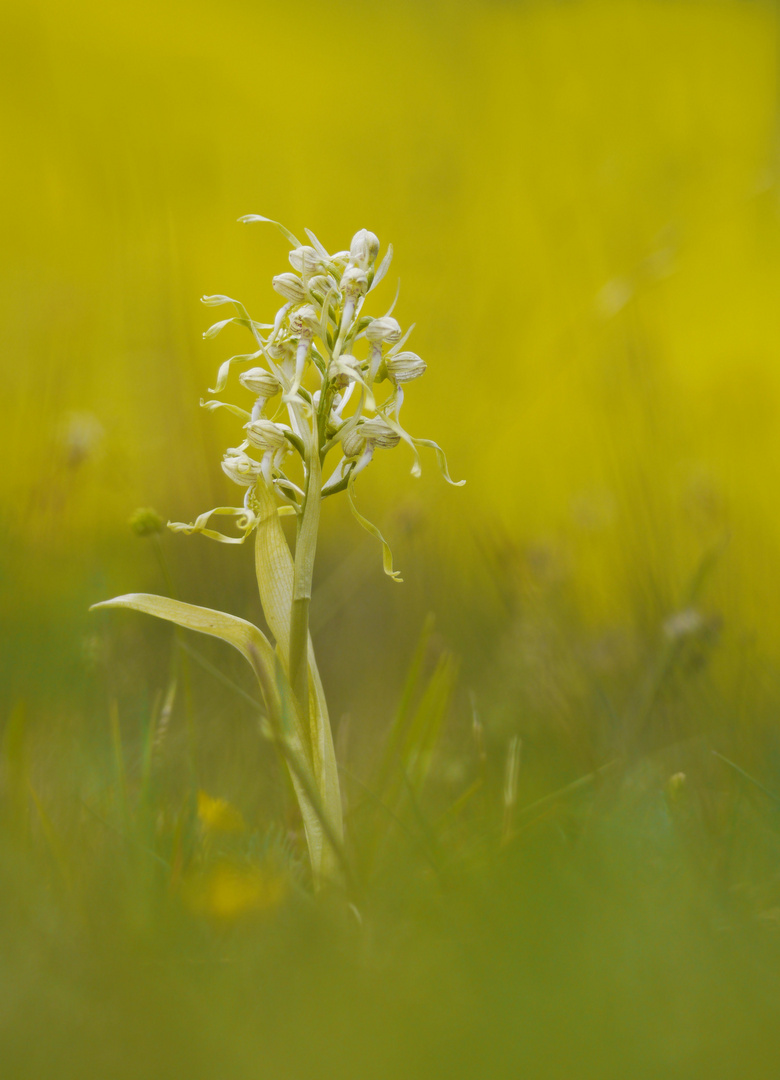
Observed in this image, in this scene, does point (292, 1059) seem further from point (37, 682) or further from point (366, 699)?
point (366, 699)

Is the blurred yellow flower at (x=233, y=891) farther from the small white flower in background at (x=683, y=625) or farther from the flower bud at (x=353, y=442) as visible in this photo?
the small white flower in background at (x=683, y=625)

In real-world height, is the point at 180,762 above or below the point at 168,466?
below

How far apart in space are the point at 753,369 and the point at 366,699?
160 centimetres

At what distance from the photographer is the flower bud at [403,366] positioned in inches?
26.0

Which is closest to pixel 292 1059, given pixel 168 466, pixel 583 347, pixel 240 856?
pixel 240 856

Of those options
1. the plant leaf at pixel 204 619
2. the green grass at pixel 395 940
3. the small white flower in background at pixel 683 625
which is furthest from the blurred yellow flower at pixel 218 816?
the small white flower in background at pixel 683 625

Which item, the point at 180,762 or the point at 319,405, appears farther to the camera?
the point at 180,762

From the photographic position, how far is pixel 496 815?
57cm

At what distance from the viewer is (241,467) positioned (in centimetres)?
66

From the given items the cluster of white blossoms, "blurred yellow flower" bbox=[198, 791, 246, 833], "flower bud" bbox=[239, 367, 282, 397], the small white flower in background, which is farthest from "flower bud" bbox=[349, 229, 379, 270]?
the small white flower in background

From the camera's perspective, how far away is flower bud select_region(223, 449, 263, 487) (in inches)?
25.9

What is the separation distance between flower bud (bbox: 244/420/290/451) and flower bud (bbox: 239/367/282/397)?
0.05 metres

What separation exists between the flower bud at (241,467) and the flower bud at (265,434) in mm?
20

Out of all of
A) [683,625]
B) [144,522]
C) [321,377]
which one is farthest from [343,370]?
[683,625]
